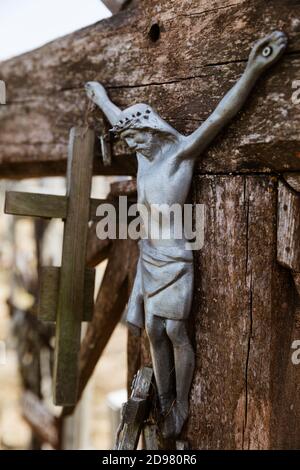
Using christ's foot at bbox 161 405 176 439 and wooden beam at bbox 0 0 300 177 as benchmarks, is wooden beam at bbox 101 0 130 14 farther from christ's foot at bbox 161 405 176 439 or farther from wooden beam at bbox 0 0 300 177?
christ's foot at bbox 161 405 176 439

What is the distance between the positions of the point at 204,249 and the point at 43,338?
2394mm

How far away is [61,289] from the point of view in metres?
2.23

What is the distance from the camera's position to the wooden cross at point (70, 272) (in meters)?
2.22

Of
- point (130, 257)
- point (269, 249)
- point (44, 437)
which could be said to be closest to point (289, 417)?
point (269, 249)

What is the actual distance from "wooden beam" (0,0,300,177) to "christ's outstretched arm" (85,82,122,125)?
4 centimetres

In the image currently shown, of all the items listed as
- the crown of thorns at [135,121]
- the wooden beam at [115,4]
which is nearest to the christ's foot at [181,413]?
the crown of thorns at [135,121]

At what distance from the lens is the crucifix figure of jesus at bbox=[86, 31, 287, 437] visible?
192 cm

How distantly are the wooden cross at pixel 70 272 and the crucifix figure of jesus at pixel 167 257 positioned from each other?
0.27 metres

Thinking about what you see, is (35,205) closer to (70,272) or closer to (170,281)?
(70,272)

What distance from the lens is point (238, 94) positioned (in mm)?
1814

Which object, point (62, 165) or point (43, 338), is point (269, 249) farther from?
point (43, 338)

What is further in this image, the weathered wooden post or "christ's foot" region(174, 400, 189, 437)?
"christ's foot" region(174, 400, 189, 437)

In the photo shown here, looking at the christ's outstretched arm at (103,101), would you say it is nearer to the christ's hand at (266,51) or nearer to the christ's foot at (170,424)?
the christ's hand at (266,51)

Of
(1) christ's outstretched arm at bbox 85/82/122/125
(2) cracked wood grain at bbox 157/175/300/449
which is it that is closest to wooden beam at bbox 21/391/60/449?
(2) cracked wood grain at bbox 157/175/300/449
